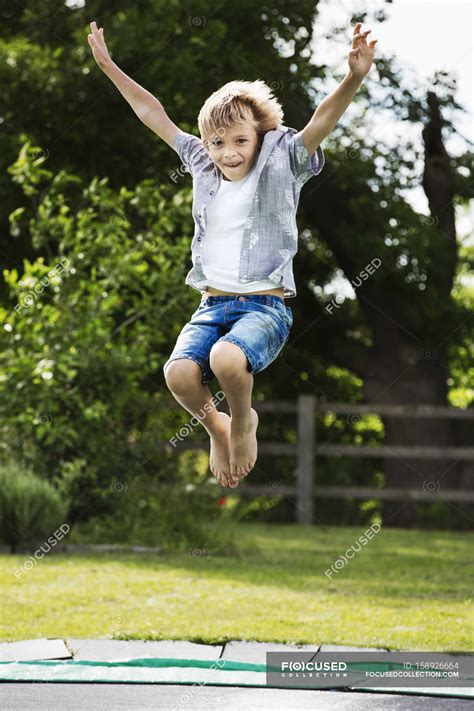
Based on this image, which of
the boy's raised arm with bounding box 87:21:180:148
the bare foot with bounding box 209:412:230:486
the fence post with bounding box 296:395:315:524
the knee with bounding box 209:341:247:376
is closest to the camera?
the knee with bounding box 209:341:247:376

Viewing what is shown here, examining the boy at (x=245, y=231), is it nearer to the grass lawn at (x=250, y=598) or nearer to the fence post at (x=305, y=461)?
the grass lawn at (x=250, y=598)

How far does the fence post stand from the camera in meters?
11.0

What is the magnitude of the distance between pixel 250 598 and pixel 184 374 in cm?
284

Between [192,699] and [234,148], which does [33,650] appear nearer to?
[192,699]

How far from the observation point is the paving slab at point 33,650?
14.9ft

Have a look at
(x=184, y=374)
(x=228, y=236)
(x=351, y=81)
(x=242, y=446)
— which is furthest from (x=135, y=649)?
(x=351, y=81)

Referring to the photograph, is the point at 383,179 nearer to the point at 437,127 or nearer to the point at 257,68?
the point at 437,127

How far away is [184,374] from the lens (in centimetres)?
339

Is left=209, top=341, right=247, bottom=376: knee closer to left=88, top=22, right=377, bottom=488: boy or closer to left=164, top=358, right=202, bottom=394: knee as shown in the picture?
left=88, top=22, right=377, bottom=488: boy

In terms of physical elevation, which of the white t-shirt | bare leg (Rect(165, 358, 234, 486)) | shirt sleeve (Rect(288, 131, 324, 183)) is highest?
shirt sleeve (Rect(288, 131, 324, 183))

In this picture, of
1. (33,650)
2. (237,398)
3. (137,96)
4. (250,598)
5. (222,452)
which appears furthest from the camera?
(250,598)

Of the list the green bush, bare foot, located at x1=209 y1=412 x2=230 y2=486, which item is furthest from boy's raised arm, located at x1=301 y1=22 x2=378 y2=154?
the green bush

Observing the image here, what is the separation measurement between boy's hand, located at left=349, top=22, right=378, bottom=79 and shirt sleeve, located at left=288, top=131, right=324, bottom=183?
31cm

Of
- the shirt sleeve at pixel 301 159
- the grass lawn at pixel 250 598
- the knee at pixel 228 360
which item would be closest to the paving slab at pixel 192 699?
the grass lawn at pixel 250 598
